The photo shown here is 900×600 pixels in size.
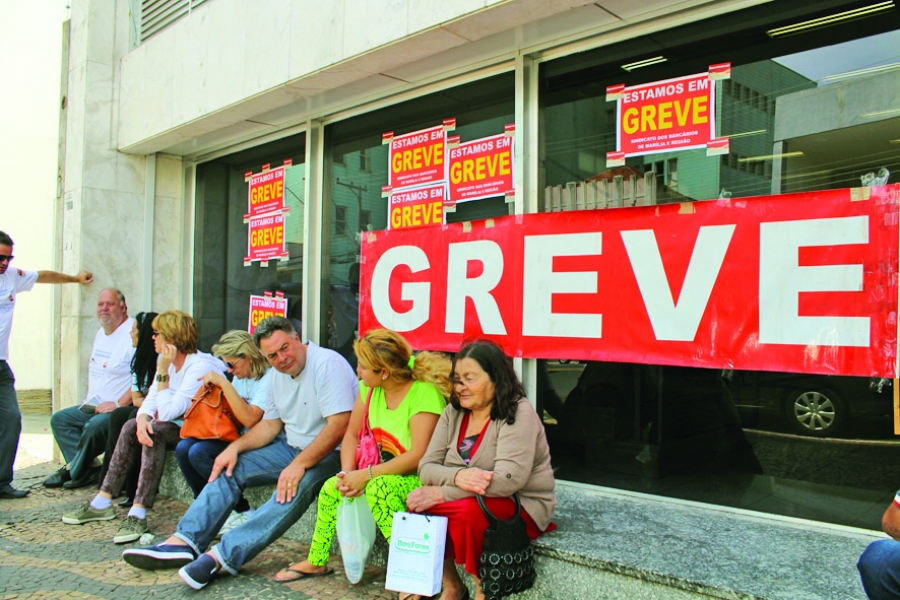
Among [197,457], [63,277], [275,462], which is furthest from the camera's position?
[63,277]

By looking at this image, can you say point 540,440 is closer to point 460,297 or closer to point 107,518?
point 460,297

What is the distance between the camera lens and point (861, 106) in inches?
133

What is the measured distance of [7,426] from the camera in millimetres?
5688

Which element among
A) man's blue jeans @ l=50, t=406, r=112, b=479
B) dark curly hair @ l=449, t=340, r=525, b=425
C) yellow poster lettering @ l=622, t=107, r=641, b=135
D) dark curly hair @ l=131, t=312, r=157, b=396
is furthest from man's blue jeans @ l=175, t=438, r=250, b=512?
yellow poster lettering @ l=622, t=107, r=641, b=135

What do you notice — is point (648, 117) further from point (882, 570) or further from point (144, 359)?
point (144, 359)

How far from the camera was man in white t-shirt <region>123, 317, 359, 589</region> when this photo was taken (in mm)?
3814

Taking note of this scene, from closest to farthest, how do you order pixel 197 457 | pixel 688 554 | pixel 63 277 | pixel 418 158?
pixel 688 554 → pixel 197 457 → pixel 418 158 → pixel 63 277

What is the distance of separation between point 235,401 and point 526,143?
2490 millimetres

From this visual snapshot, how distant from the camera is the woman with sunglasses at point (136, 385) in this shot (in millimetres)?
5160

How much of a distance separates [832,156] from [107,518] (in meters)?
5.08

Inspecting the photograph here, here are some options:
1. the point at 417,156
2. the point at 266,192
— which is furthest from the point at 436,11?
the point at 266,192

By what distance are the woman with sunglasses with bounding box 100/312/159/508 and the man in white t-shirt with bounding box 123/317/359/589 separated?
1.35m

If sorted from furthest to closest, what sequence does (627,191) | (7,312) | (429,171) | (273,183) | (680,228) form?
(273,183)
(7,312)
(429,171)
(627,191)
(680,228)

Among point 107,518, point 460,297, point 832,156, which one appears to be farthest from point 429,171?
point 107,518
